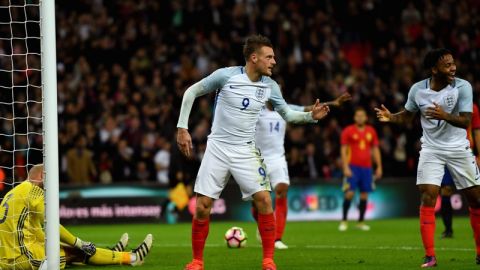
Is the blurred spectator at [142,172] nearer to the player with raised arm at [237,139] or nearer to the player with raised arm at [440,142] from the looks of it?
the player with raised arm at [440,142]

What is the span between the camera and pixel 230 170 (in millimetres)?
9469

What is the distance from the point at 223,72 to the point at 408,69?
53.0ft

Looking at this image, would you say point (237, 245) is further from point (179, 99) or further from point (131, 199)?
point (179, 99)

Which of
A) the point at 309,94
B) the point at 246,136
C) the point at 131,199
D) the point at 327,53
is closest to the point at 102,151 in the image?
the point at 131,199

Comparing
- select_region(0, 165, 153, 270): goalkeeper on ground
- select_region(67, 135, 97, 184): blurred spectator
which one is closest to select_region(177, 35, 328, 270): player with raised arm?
select_region(0, 165, 153, 270): goalkeeper on ground

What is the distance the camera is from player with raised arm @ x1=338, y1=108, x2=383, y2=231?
1770 centimetres

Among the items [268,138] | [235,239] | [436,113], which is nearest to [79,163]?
[268,138]

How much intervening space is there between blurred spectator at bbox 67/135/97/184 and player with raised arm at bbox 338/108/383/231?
620cm

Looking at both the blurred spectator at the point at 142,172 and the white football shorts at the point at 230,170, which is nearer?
the white football shorts at the point at 230,170

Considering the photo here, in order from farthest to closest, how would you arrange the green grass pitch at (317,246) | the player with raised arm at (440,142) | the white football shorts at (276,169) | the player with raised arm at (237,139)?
the white football shorts at (276,169) < the green grass pitch at (317,246) < the player with raised arm at (440,142) < the player with raised arm at (237,139)

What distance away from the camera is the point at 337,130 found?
23.2 meters

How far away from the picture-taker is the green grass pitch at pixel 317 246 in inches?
416

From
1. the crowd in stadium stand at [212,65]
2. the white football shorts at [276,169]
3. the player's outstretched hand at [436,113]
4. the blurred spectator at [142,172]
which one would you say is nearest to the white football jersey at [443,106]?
the player's outstretched hand at [436,113]

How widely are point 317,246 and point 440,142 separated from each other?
12.5ft
